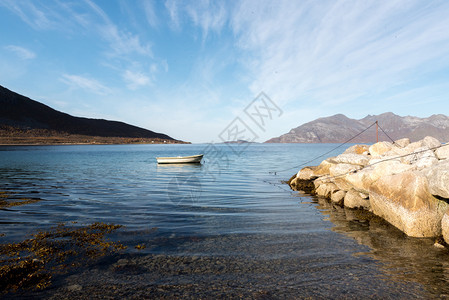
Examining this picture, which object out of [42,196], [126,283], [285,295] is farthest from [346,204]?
[42,196]

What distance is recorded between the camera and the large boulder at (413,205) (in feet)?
30.3

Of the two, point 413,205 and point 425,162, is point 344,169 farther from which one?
point 413,205

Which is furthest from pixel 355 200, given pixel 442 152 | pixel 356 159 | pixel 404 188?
pixel 442 152

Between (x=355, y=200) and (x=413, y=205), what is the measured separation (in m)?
5.00

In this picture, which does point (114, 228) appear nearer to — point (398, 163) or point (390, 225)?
point (390, 225)

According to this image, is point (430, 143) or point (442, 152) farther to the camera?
point (430, 143)

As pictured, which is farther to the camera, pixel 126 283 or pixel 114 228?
pixel 114 228

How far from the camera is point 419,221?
9539mm

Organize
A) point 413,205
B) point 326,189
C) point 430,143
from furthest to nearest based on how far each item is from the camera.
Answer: point 326,189 → point 430,143 → point 413,205

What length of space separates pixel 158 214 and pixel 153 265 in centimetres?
609

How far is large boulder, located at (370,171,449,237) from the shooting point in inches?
364

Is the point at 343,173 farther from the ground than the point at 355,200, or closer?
farther from the ground

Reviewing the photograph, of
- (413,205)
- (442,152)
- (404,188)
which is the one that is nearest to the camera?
→ (413,205)

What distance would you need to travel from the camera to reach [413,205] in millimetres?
9531
